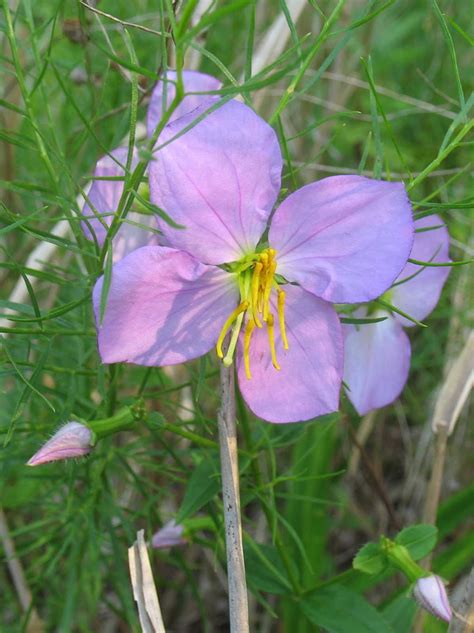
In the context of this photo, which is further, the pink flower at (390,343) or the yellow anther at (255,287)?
the pink flower at (390,343)

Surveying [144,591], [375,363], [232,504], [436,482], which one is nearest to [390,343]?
[375,363]

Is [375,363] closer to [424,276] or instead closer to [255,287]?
[424,276]

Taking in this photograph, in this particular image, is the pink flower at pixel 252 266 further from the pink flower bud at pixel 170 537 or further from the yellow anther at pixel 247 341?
the pink flower bud at pixel 170 537

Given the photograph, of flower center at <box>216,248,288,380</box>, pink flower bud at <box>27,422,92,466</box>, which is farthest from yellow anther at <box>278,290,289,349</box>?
pink flower bud at <box>27,422,92,466</box>

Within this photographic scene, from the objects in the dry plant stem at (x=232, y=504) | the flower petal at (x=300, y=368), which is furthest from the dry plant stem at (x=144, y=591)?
the flower petal at (x=300, y=368)

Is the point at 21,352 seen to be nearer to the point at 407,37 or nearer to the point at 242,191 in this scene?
the point at 242,191

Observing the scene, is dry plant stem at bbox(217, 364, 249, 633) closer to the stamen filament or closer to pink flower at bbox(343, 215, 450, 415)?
the stamen filament

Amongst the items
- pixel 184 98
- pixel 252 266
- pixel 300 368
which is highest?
pixel 184 98

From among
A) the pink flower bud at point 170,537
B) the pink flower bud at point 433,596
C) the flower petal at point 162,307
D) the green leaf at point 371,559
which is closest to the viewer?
the flower petal at point 162,307
